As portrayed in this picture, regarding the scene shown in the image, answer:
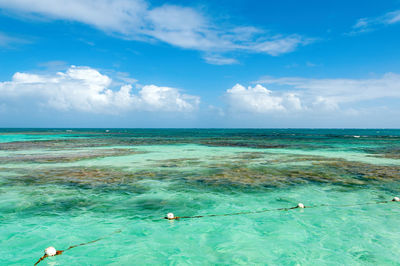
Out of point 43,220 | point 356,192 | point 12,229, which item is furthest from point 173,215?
point 356,192

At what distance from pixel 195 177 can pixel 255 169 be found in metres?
5.57

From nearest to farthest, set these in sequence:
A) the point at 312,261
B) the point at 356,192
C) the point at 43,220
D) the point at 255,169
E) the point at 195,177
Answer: the point at 312,261 < the point at 43,220 < the point at 356,192 < the point at 195,177 < the point at 255,169

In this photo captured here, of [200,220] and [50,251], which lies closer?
[50,251]

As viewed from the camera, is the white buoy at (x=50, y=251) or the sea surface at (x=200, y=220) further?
the sea surface at (x=200, y=220)

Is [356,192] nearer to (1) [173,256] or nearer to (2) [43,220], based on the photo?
(1) [173,256]

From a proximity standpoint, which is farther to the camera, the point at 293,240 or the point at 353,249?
the point at 293,240

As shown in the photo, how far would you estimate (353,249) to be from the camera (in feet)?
25.6

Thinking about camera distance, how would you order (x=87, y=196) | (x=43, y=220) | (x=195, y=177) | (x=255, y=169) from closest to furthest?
(x=43, y=220), (x=87, y=196), (x=195, y=177), (x=255, y=169)

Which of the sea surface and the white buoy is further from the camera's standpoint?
the sea surface

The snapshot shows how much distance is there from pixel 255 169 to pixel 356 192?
781 cm

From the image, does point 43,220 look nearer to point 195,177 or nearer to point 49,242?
point 49,242

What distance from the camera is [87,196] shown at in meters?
12.6

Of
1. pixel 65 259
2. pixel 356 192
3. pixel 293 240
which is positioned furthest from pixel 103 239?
pixel 356 192

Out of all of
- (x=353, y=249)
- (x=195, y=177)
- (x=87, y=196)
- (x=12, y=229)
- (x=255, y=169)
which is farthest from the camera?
(x=255, y=169)
